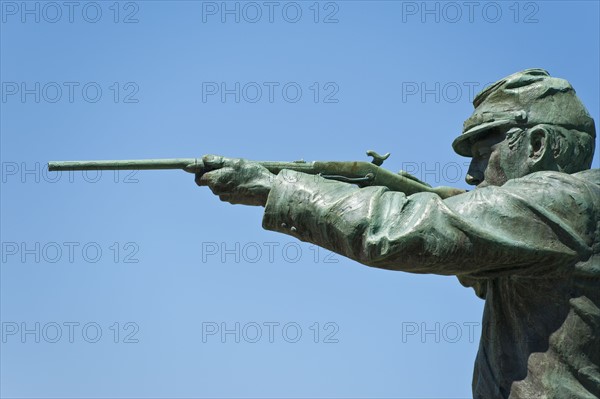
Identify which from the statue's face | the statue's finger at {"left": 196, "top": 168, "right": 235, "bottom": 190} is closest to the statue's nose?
the statue's face

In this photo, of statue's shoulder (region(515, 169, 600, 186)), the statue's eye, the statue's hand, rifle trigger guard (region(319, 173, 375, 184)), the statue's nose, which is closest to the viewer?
statue's shoulder (region(515, 169, 600, 186))

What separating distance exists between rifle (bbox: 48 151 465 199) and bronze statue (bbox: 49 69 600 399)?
13.5 inches

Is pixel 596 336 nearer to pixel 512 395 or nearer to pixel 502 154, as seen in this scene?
pixel 512 395

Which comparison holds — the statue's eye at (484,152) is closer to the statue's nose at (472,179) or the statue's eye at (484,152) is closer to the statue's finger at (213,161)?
the statue's nose at (472,179)

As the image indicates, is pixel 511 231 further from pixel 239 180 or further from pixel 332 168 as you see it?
pixel 239 180

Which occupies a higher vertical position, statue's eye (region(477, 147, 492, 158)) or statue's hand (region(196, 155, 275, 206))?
statue's eye (region(477, 147, 492, 158))

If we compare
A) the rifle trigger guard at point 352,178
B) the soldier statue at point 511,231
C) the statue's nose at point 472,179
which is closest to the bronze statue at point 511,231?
the soldier statue at point 511,231

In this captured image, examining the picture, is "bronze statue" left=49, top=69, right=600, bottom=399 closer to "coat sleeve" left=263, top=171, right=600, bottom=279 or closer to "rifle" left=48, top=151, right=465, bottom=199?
"coat sleeve" left=263, top=171, right=600, bottom=279

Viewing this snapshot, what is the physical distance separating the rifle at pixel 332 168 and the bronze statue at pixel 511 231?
1.12 ft

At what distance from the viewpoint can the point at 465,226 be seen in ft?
22.0

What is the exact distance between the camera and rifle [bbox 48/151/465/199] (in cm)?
771

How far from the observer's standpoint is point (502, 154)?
24.3 ft

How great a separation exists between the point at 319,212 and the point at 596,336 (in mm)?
1795

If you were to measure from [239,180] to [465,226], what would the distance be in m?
1.52
